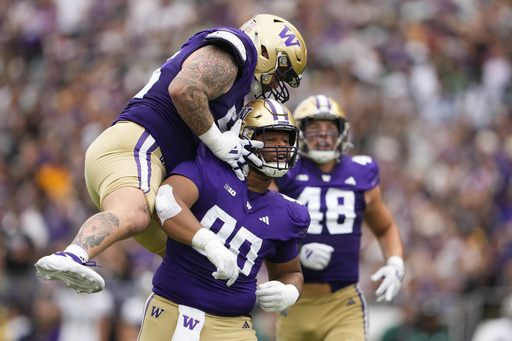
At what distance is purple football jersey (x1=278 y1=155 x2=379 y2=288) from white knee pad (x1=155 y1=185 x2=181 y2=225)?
1662mm

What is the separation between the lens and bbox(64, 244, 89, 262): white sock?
12.6ft

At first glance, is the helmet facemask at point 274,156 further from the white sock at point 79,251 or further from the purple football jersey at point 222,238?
the white sock at point 79,251

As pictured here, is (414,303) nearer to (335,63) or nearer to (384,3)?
(335,63)

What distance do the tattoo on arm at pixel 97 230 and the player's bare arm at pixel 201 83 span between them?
0.66m

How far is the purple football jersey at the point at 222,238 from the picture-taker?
4.38 meters

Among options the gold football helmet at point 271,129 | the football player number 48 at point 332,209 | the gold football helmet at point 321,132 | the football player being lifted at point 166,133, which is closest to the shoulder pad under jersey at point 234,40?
the football player being lifted at point 166,133

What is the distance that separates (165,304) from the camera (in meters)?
4.44

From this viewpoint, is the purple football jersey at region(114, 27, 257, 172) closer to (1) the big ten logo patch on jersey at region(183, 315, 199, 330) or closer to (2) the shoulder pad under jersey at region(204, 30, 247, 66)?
(2) the shoulder pad under jersey at region(204, 30, 247, 66)

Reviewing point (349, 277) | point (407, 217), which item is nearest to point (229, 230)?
point (349, 277)

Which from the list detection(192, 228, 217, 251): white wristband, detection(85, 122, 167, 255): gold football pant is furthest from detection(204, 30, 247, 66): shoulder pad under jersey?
detection(192, 228, 217, 251): white wristband

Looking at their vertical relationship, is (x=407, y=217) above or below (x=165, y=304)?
above

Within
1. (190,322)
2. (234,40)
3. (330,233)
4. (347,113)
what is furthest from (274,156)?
(347,113)

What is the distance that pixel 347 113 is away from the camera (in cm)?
1157

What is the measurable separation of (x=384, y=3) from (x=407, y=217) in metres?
5.16
